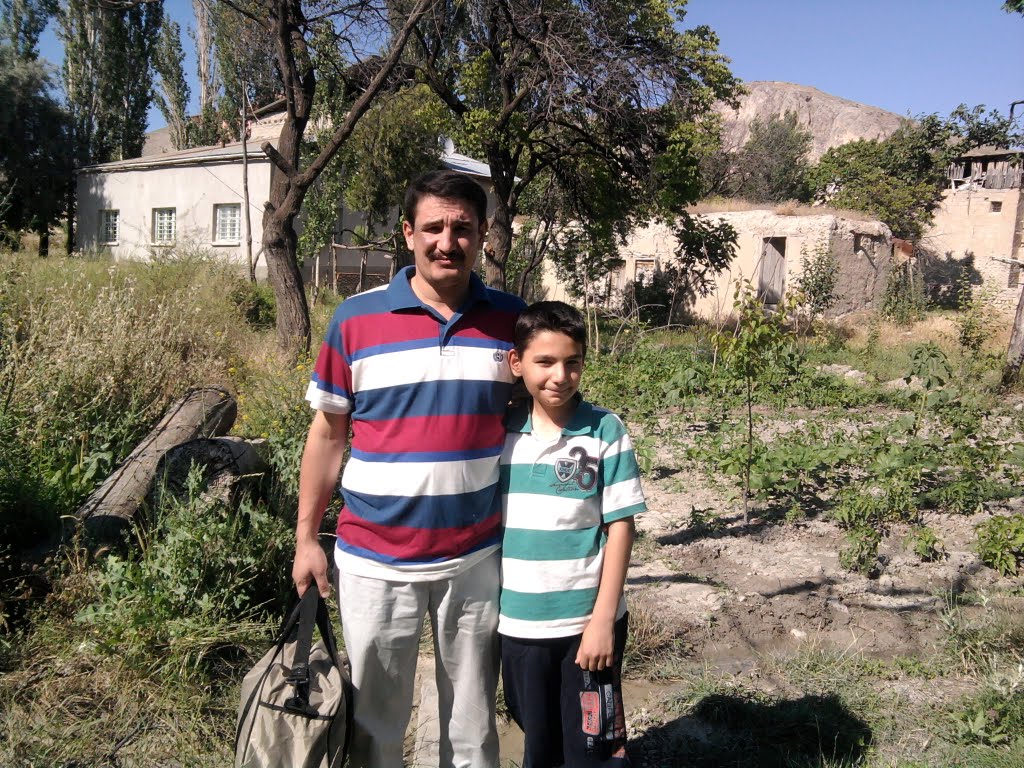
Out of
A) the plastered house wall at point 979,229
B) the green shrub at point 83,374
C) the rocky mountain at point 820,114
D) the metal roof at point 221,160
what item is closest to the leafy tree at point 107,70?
the metal roof at point 221,160

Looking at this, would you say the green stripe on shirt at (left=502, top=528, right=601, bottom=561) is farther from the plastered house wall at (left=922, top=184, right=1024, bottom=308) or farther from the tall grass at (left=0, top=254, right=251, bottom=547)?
the plastered house wall at (left=922, top=184, right=1024, bottom=308)

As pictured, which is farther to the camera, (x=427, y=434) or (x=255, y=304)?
(x=255, y=304)

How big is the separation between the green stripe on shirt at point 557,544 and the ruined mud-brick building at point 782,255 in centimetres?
1514

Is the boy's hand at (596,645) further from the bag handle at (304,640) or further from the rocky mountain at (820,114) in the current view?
the rocky mountain at (820,114)

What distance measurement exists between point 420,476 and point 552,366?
17.2 inches

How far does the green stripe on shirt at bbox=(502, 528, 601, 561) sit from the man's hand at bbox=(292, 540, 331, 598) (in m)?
0.54

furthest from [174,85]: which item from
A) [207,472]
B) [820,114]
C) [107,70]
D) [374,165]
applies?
[820,114]

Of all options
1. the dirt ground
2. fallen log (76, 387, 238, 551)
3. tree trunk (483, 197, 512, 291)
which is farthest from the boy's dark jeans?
tree trunk (483, 197, 512, 291)

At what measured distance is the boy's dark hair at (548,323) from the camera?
6.26 feet

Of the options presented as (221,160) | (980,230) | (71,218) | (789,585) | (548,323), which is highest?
(980,230)

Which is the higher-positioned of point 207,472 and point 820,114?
point 820,114

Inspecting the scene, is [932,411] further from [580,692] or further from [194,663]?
[194,663]

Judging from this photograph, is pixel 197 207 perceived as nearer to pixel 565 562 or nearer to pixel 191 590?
pixel 191 590

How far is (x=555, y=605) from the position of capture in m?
1.87
